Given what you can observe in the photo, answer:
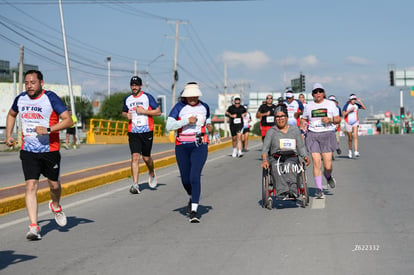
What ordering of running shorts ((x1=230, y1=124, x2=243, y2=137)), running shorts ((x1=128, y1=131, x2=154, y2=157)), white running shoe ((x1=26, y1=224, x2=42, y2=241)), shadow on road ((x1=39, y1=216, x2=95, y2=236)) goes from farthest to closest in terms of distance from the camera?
running shorts ((x1=230, y1=124, x2=243, y2=137)) < running shorts ((x1=128, y1=131, x2=154, y2=157)) < shadow on road ((x1=39, y1=216, x2=95, y2=236)) < white running shoe ((x1=26, y1=224, x2=42, y2=241))

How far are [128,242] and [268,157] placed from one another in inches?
125

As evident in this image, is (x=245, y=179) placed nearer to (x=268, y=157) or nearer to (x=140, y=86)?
(x=140, y=86)

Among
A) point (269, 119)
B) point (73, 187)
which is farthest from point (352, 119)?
point (73, 187)

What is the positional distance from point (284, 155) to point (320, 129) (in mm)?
1278

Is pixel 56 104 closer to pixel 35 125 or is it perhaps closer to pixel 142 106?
pixel 35 125

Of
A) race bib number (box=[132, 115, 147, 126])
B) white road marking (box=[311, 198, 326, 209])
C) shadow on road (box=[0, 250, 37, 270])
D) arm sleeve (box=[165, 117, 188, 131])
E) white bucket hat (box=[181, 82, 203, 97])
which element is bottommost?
shadow on road (box=[0, 250, 37, 270])

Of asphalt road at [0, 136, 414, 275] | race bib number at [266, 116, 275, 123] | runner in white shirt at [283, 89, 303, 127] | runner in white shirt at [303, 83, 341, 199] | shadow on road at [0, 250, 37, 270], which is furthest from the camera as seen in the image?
race bib number at [266, 116, 275, 123]

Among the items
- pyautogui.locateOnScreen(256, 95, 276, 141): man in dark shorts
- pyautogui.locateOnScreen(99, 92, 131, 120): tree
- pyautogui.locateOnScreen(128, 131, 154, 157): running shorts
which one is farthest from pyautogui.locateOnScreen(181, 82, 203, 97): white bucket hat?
pyautogui.locateOnScreen(99, 92, 131, 120): tree

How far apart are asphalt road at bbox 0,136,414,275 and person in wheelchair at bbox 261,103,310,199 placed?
A: 329 millimetres

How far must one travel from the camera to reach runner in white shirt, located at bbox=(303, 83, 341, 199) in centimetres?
1006

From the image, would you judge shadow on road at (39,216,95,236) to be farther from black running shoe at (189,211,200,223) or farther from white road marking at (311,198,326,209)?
white road marking at (311,198,326,209)

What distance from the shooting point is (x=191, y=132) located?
851cm

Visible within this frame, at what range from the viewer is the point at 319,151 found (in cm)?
1010

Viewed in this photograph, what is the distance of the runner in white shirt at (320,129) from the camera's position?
10.1m
